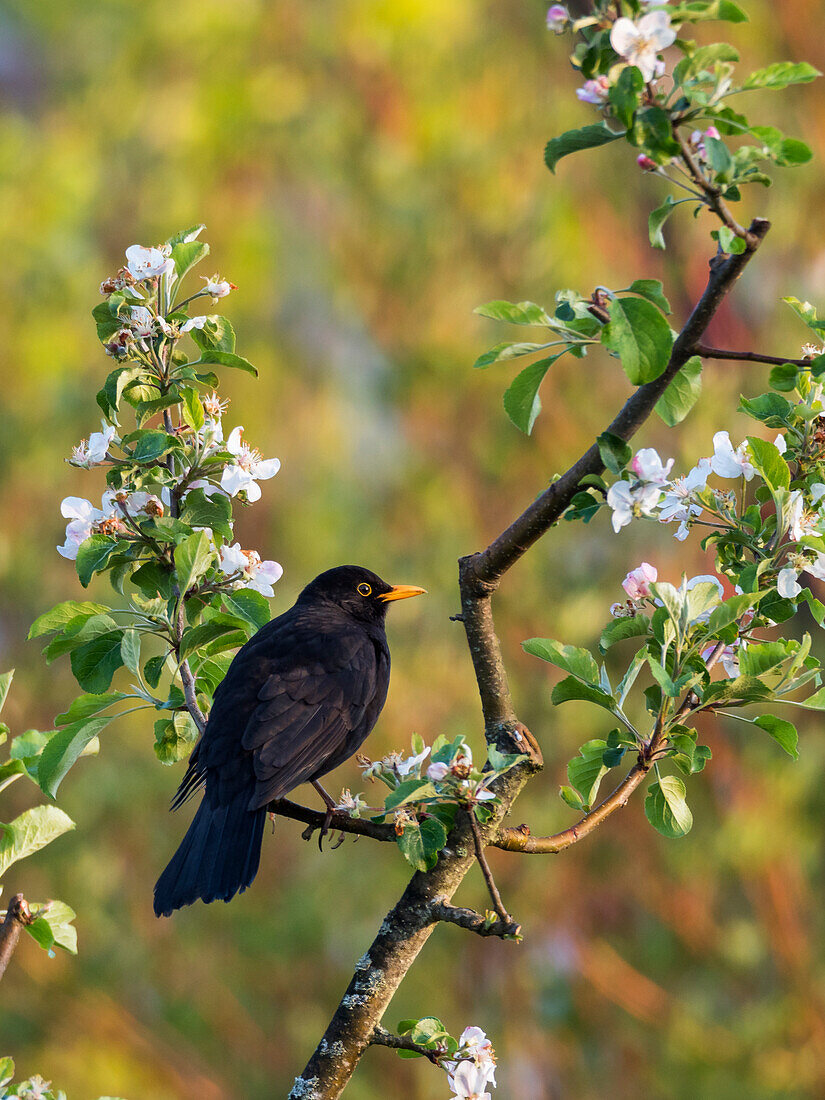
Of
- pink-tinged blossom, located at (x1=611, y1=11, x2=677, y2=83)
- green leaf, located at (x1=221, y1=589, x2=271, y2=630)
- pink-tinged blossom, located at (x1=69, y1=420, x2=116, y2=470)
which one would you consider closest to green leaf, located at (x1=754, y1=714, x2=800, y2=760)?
green leaf, located at (x1=221, y1=589, x2=271, y2=630)

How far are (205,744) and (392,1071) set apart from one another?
15.5 feet

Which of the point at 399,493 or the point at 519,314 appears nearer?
the point at 519,314

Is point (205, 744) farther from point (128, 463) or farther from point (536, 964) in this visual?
point (536, 964)

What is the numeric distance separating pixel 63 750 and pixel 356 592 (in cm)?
188

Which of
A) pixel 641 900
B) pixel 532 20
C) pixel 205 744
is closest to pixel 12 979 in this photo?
pixel 641 900

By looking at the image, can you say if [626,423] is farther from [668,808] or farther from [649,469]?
[668,808]

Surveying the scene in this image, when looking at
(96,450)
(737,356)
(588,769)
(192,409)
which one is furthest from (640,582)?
(96,450)

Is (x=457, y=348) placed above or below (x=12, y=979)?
above

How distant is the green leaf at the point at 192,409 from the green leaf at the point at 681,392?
779 mm

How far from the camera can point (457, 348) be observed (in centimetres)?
648

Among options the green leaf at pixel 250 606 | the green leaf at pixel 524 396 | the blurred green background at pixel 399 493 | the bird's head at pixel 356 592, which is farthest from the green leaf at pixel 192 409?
the blurred green background at pixel 399 493

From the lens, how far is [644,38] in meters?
1.27

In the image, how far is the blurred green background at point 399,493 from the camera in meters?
6.13

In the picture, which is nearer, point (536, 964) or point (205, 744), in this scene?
point (205, 744)
